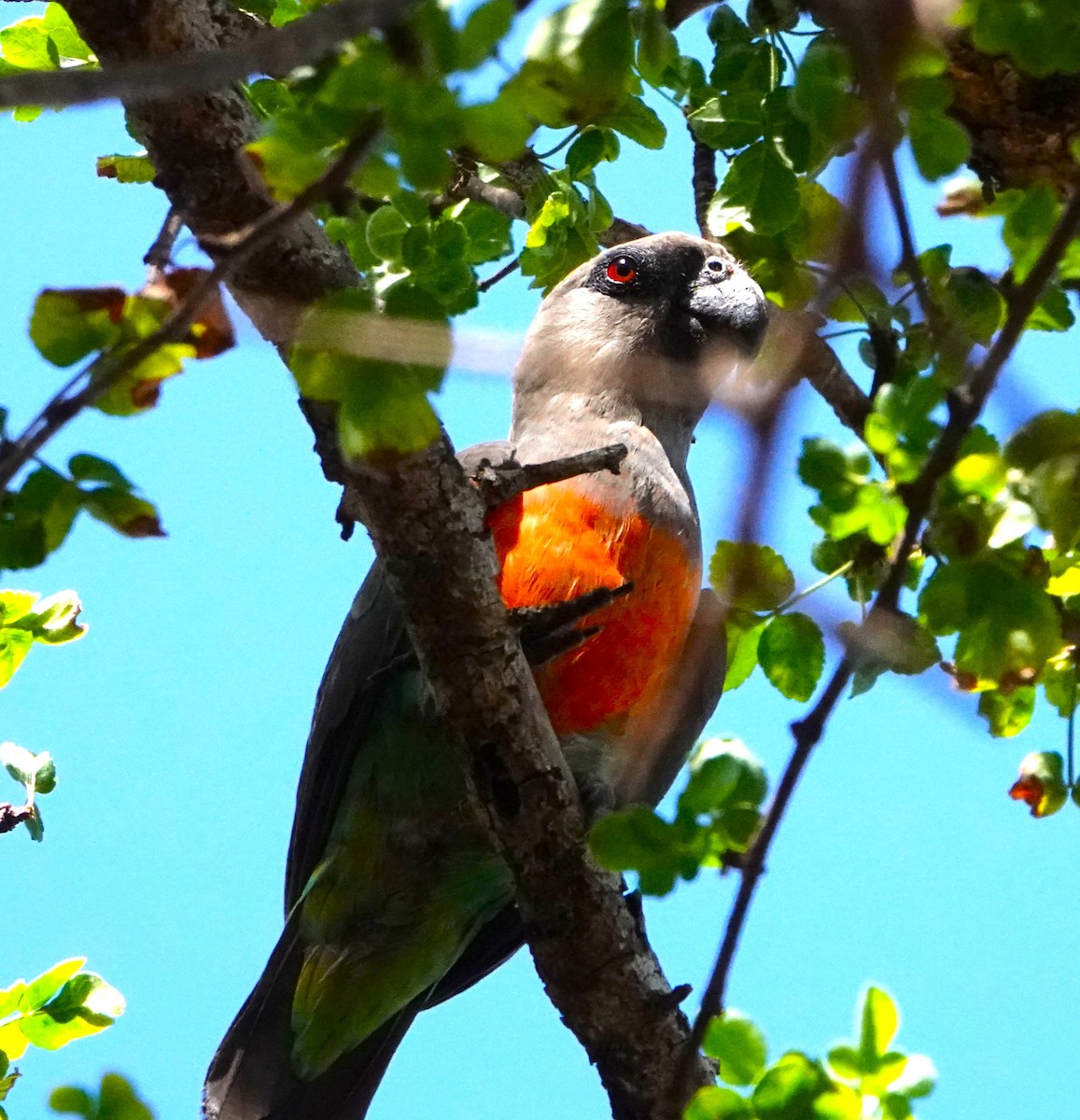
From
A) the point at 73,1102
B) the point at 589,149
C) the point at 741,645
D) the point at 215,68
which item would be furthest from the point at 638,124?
the point at 73,1102

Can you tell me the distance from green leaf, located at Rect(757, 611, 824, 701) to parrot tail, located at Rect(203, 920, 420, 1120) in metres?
2.27

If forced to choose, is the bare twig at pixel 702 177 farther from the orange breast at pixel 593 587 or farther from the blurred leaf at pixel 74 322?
the blurred leaf at pixel 74 322

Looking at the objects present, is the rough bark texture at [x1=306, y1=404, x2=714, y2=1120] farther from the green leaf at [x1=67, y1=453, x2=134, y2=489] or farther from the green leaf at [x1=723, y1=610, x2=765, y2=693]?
the green leaf at [x1=67, y1=453, x2=134, y2=489]

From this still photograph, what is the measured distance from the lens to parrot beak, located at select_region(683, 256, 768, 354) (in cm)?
444

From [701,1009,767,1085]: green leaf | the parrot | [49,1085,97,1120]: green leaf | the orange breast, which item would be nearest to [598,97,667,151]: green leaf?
the parrot

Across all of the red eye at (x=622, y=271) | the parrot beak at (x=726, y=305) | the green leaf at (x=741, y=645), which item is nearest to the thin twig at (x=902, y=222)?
the green leaf at (x=741, y=645)

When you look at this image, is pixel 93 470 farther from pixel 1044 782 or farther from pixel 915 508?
pixel 1044 782

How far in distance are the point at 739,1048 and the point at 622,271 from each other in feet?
10.8

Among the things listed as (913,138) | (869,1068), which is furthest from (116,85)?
(869,1068)

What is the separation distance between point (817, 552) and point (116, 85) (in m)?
1.25

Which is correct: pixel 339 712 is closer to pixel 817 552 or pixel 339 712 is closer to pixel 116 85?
pixel 817 552

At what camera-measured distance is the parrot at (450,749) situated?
3.62m

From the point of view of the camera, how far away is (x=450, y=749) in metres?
3.37

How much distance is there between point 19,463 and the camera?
Answer: 1435 millimetres
